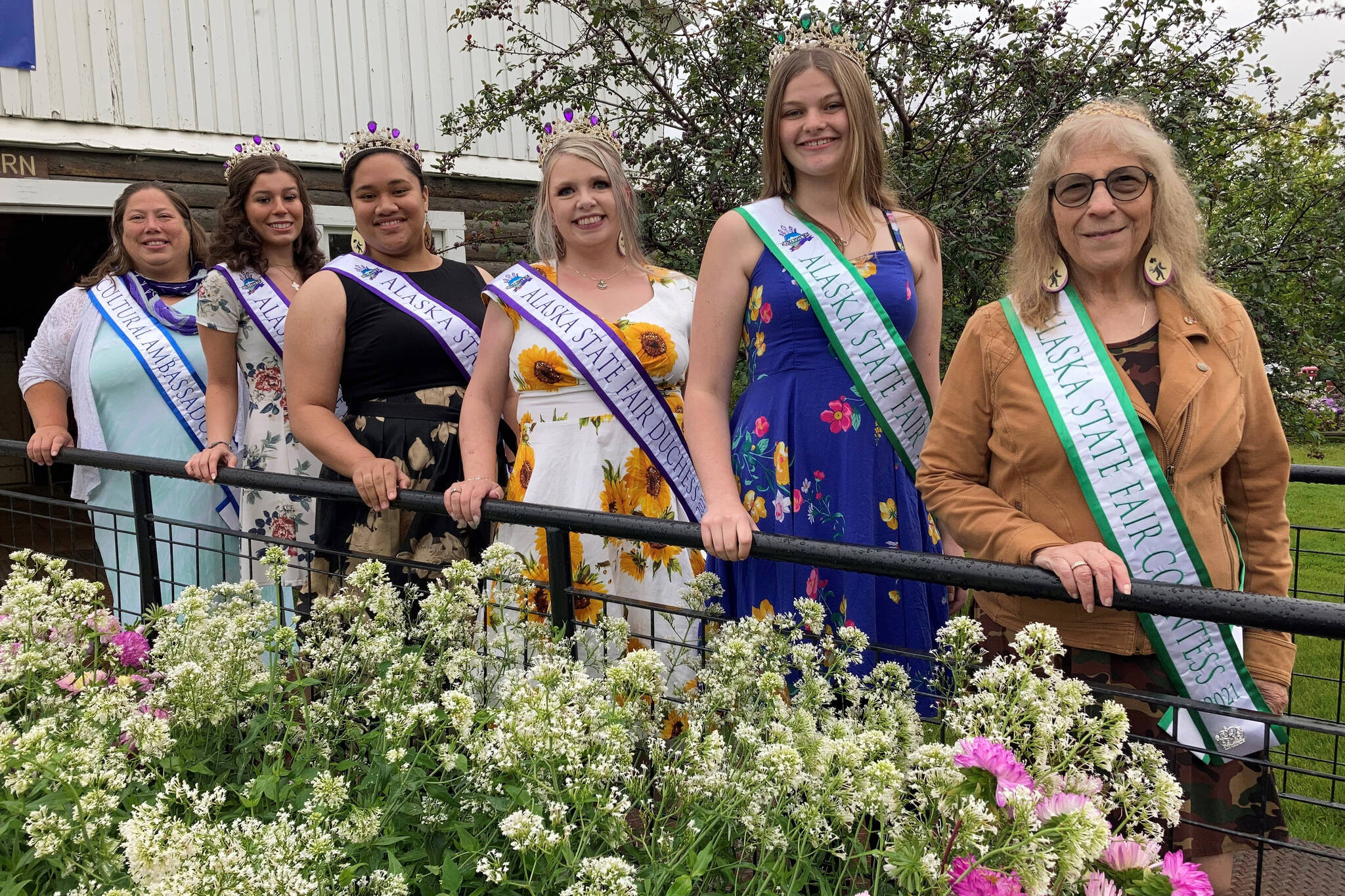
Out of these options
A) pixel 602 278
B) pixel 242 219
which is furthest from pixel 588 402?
pixel 242 219

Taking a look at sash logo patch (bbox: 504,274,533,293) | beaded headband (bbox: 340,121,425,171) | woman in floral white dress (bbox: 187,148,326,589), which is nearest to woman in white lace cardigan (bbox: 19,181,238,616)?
woman in floral white dress (bbox: 187,148,326,589)

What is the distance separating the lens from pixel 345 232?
23.5 ft

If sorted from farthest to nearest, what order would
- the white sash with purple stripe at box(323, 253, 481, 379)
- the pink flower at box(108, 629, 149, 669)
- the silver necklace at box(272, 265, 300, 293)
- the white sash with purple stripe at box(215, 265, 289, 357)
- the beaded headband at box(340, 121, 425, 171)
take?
the silver necklace at box(272, 265, 300, 293) → the white sash with purple stripe at box(215, 265, 289, 357) → the beaded headband at box(340, 121, 425, 171) → the white sash with purple stripe at box(323, 253, 481, 379) → the pink flower at box(108, 629, 149, 669)

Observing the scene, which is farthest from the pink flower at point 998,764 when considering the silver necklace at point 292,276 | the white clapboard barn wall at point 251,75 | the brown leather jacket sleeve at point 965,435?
the white clapboard barn wall at point 251,75

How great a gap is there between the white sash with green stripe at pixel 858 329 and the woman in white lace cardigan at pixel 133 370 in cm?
220

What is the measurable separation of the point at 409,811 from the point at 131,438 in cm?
268

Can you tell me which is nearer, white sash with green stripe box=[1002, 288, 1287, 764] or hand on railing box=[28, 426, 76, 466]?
white sash with green stripe box=[1002, 288, 1287, 764]

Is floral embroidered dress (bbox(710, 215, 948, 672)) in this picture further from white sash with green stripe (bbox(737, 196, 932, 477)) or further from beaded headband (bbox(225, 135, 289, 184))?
beaded headband (bbox(225, 135, 289, 184))

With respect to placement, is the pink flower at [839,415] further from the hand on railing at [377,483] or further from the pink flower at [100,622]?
the pink flower at [100,622]

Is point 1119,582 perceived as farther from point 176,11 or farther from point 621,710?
point 176,11

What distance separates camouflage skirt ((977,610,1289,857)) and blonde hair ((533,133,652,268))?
151 cm

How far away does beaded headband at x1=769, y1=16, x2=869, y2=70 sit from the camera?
85.5 inches

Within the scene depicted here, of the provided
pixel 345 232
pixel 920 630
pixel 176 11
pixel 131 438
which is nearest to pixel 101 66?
pixel 176 11

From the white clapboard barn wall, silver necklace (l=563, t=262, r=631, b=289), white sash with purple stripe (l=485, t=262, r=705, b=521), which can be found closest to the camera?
white sash with purple stripe (l=485, t=262, r=705, b=521)
